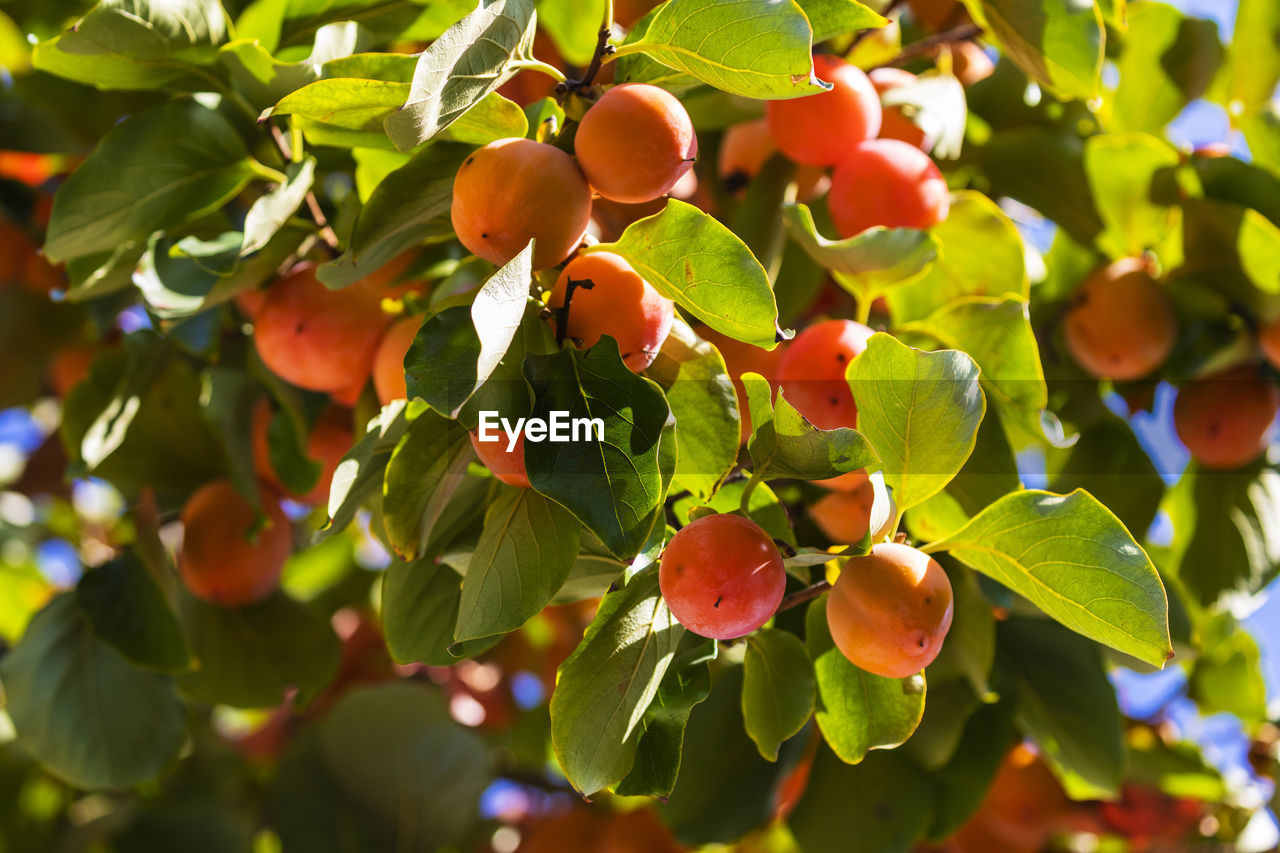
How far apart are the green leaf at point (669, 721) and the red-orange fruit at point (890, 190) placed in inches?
17.6

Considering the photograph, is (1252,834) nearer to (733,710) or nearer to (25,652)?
(733,710)

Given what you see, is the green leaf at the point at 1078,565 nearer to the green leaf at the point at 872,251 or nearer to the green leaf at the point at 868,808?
the green leaf at the point at 872,251

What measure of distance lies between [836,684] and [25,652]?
0.98 meters

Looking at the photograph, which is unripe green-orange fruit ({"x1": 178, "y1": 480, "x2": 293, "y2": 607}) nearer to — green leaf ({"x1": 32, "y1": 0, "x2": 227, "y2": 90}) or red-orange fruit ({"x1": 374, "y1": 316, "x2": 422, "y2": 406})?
red-orange fruit ({"x1": 374, "y1": 316, "x2": 422, "y2": 406})

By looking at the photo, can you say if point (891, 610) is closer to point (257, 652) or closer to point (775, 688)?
point (775, 688)

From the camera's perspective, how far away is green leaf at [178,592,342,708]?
1.25 metres

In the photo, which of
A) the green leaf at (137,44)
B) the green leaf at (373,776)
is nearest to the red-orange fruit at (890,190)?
the green leaf at (137,44)

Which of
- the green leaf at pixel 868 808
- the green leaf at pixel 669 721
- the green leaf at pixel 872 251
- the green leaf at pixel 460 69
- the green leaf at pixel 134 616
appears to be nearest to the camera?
the green leaf at pixel 460 69

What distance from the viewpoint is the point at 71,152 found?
1405mm

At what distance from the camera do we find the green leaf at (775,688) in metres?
0.75

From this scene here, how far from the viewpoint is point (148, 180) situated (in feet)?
3.09

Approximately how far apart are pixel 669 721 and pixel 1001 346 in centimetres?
44

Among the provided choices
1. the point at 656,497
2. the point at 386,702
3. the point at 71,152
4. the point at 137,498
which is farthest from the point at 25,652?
the point at 656,497

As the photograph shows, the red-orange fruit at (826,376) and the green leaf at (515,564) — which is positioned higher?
the red-orange fruit at (826,376)
